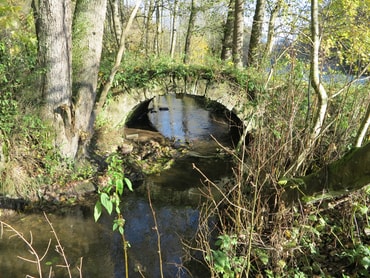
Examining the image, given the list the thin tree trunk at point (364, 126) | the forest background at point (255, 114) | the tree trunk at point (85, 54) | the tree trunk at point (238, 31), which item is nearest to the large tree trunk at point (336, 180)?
the forest background at point (255, 114)

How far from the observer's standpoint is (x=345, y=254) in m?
3.42

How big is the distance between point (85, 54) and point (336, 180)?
585 cm

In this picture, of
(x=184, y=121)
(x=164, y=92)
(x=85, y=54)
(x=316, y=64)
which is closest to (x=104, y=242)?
(x=316, y=64)

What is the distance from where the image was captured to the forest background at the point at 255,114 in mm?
3543

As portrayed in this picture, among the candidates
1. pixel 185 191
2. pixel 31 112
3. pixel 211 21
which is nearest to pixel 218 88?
pixel 185 191

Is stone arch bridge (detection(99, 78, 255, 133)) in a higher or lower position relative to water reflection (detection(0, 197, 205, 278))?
higher

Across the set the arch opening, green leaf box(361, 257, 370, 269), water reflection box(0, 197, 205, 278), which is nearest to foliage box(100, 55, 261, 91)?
the arch opening

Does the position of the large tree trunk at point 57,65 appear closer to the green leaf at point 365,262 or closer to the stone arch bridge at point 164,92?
the stone arch bridge at point 164,92

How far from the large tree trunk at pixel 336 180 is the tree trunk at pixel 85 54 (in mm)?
4738

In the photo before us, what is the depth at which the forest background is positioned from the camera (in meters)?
3.54

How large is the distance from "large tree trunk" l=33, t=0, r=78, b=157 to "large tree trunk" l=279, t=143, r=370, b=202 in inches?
179

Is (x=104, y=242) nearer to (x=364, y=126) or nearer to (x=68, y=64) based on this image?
(x=68, y=64)

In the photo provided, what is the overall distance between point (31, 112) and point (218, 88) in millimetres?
4591

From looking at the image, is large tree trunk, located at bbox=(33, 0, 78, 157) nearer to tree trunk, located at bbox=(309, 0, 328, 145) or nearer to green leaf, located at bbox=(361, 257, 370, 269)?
tree trunk, located at bbox=(309, 0, 328, 145)
